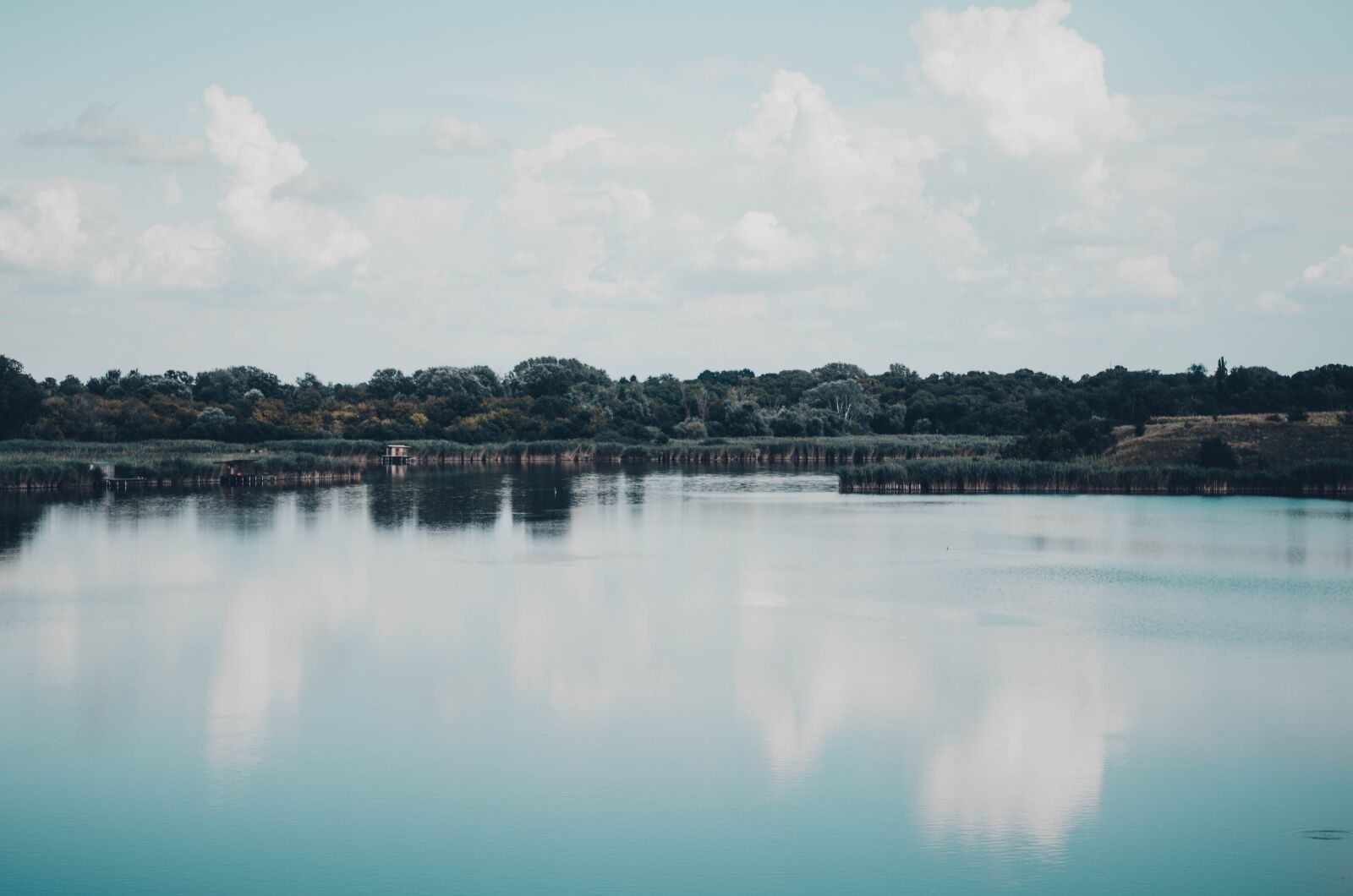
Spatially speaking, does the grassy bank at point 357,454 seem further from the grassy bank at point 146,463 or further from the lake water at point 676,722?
the lake water at point 676,722

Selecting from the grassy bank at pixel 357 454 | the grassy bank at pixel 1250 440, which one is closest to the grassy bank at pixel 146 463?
the grassy bank at pixel 357 454

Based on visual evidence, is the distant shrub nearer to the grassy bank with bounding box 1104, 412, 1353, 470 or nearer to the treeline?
the grassy bank with bounding box 1104, 412, 1353, 470

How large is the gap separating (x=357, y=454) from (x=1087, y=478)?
4202 cm

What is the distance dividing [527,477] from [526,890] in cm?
4977

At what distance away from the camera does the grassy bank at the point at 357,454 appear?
49.9 metres

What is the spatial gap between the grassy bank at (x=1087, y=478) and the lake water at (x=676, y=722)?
15.2 m

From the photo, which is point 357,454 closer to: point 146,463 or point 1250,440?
point 146,463

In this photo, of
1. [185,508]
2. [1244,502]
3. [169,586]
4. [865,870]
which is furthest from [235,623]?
[1244,502]

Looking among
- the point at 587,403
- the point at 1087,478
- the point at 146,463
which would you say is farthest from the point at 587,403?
the point at 1087,478

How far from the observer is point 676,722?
13516mm

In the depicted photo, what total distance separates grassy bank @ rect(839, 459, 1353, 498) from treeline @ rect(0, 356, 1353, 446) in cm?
1026

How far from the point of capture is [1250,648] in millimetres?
17344

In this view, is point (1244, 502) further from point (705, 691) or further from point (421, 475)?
point (421, 475)

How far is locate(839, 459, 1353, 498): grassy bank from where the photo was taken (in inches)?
1634
